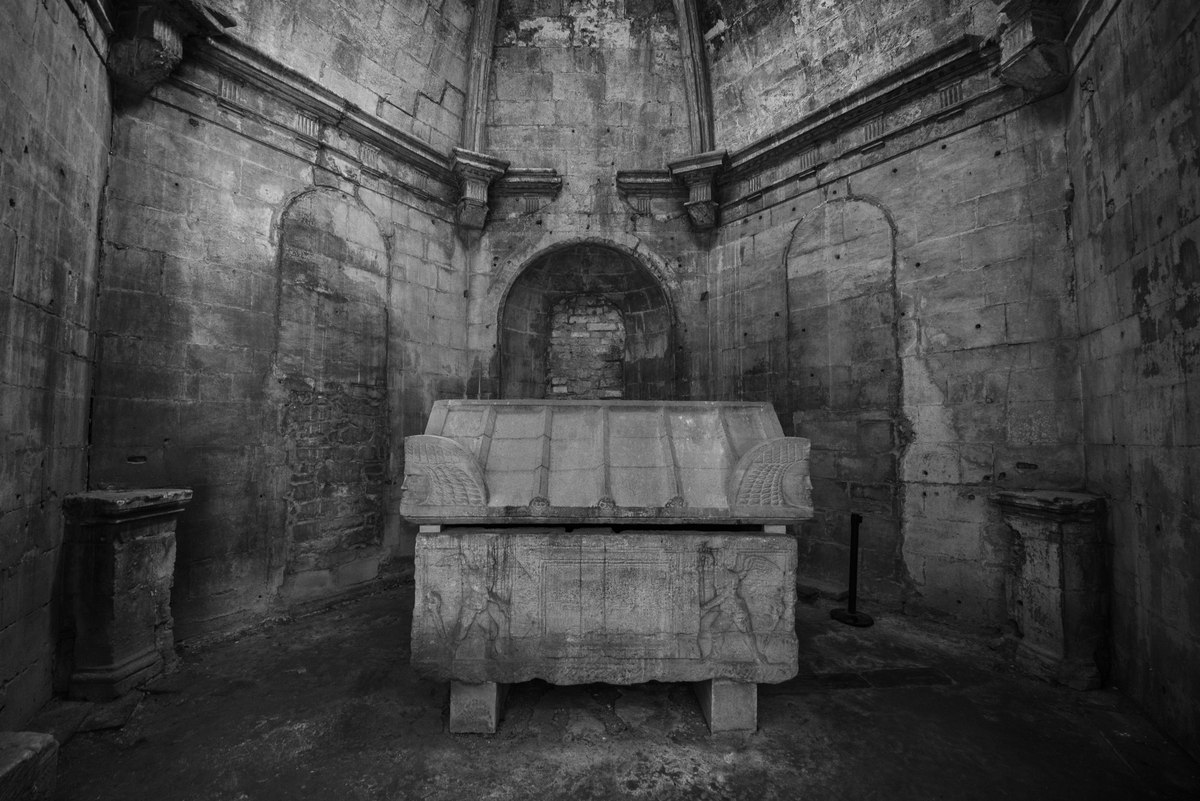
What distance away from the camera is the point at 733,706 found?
289cm

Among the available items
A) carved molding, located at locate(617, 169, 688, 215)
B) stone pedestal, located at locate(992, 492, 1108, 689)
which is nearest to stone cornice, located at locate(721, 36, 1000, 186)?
carved molding, located at locate(617, 169, 688, 215)

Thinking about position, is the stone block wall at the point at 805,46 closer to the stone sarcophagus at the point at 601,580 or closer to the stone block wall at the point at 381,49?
the stone block wall at the point at 381,49

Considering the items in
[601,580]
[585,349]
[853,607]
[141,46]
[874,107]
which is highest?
[874,107]

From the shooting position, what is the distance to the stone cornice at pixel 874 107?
4.58 m

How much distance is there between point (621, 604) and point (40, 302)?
363cm

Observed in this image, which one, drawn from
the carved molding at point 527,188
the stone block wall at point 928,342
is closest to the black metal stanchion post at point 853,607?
the stone block wall at point 928,342

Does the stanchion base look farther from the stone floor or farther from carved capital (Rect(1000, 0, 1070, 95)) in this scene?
carved capital (Rect(1000, 0, 1070, 95))

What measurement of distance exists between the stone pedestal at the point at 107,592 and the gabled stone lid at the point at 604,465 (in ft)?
6.94

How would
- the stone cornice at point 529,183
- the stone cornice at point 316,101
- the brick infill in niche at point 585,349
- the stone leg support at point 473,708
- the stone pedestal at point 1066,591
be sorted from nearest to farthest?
1. the stone leg support at point 473,708
2. the stone pedestal at point 1066,591
3. the stone cornice at point 316,101
4. the stone cornice at point 529,183
5. the brick infill in niche at point 585,349

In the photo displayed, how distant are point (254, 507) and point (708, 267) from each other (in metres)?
5.47

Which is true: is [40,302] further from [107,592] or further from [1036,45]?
[1036,45]

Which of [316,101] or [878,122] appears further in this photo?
[878,122]

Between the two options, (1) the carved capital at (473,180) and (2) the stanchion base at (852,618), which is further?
(1) the carved capital at (473,180)

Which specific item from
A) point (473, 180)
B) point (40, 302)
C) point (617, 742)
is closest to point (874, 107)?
point (473, 180)
